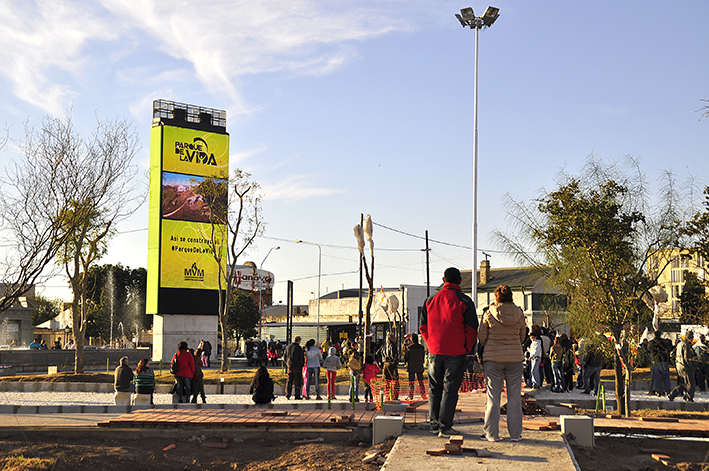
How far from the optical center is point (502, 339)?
7574mm

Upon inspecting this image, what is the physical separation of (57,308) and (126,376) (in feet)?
269

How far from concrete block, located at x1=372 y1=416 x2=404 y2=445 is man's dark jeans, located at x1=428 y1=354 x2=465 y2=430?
47 cm

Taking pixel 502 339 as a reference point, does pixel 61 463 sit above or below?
below

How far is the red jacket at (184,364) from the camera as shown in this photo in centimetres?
1609

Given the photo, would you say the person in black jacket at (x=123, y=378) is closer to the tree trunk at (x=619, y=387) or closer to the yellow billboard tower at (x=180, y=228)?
the tree trunk at (x=619, y=387)

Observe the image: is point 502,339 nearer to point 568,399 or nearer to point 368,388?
point 368,388

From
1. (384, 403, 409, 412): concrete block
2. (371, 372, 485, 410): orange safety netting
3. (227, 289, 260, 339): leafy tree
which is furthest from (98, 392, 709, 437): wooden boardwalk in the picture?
(227, 289, 260, 339): leafy tree

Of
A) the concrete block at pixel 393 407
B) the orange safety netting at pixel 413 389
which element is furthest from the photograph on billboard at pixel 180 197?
the concrete block at pixel 393 407

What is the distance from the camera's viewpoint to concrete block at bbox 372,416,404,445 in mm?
8344

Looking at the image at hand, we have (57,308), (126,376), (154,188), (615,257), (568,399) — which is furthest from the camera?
(57,308)

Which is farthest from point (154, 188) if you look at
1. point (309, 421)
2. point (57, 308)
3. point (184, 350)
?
point (57, 308)

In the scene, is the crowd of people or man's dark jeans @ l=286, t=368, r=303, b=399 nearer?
the crowd of people

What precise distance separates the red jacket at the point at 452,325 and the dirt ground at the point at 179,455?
4.49 feet

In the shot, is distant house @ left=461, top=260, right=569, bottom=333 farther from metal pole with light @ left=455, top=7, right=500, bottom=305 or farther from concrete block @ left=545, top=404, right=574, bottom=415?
concrete block @ left=545, top=404, right=574, bottom=415
